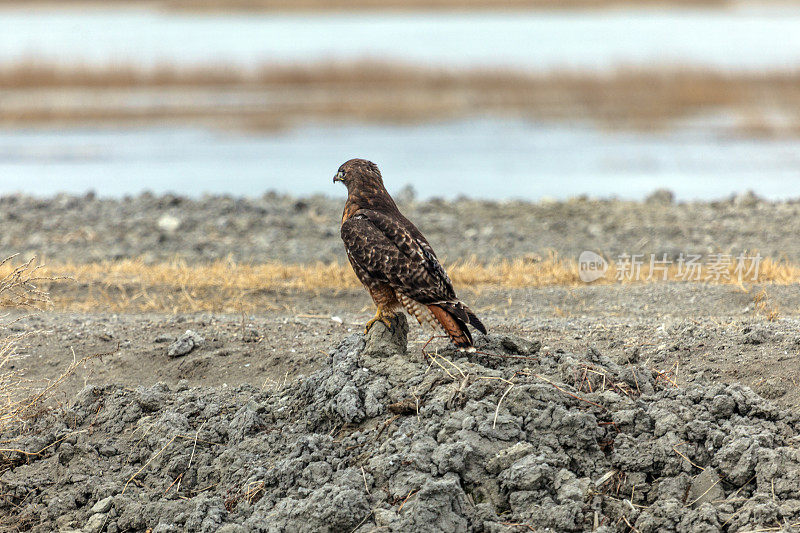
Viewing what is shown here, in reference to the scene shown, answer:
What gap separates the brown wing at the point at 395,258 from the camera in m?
4.65

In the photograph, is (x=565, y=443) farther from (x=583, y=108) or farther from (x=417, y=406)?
(x=583, y=108)

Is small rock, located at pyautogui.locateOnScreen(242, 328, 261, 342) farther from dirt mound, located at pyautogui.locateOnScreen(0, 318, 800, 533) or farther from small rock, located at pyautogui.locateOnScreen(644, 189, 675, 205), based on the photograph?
small rock, located at pyautogui.locateOnScreen(644, 189, 675, 205)

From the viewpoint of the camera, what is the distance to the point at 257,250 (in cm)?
1031

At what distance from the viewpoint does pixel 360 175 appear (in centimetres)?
525

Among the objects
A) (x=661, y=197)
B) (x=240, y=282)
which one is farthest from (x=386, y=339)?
(x=661, y=197)

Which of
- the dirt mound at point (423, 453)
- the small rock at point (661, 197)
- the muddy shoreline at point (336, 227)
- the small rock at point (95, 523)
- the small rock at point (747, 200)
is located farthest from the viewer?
the small rock at point (661, 197)

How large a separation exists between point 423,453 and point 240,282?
448cm

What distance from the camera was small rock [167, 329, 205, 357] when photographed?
5930 mm

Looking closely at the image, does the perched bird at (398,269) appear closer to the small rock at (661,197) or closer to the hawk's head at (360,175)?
the hawk's head at (360,175)

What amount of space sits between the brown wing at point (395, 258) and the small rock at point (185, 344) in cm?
172

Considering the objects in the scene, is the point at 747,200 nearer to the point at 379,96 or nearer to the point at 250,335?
the point at 250,335

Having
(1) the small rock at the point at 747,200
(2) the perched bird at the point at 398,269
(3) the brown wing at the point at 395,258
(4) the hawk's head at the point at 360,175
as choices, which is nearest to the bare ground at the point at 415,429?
(2) the perched bird at the point at 398,269

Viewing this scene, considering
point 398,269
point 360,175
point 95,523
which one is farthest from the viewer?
point 360,175

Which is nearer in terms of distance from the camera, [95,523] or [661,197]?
[95,523]
